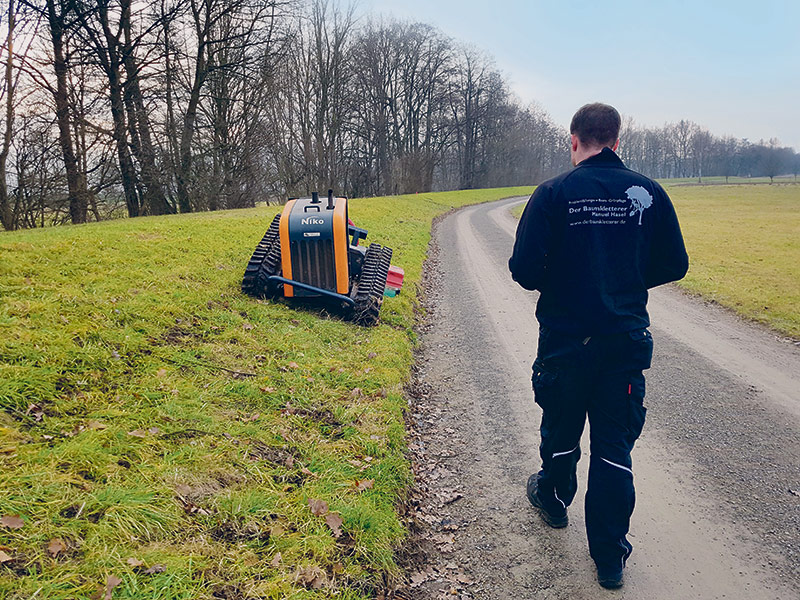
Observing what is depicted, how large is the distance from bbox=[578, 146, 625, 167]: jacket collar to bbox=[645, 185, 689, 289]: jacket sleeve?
27 cm

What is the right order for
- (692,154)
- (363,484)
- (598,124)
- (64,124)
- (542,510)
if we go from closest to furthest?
(598,124) < (542,510) < (363,484) < (64,124) < (692,154)

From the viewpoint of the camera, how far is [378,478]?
3.74m

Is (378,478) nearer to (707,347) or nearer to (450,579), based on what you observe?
(450,579)

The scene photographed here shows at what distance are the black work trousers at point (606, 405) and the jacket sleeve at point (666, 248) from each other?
36 centimetres

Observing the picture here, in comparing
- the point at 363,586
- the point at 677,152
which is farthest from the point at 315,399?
the point at 677,152

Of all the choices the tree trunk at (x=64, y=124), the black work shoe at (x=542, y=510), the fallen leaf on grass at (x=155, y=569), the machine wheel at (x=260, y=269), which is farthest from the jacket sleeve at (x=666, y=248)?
the tree trunk at (x=64, y=124)

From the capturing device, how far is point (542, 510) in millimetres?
3465

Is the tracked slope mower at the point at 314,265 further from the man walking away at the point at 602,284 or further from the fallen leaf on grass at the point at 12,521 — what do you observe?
the fallen leaf on grass at the point at 12,521

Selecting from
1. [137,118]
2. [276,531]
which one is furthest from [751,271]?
[137,118]

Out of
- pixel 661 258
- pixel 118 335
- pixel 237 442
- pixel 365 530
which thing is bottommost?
pixel 365 530

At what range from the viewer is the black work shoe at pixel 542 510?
3.37 metres

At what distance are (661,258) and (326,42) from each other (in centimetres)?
4269

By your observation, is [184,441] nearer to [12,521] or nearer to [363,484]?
[12,521]

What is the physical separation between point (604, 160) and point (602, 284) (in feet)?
2.28
